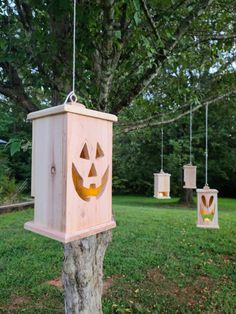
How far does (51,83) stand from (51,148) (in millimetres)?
1050

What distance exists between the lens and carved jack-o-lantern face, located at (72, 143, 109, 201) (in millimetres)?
1281

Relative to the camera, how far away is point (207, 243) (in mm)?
4582

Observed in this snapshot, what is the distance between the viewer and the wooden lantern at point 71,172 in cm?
122

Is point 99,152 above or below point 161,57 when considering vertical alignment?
below

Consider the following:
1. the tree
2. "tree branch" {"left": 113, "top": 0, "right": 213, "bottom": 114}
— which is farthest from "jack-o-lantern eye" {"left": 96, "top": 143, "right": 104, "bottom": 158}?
"tree branch" {"left": 113, "top": 0, "right": 213, "bottom": 114}

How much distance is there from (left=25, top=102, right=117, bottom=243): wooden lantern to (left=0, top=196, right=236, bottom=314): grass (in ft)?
5.92

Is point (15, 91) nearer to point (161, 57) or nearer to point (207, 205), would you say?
point (161, 57)

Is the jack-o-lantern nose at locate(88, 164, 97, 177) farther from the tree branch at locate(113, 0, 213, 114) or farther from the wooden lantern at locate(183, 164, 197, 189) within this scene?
the wooden lantern at locate(183, 164, 197, 189)

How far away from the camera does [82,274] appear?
82.6 inches

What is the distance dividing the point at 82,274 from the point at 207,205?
4.64 ft

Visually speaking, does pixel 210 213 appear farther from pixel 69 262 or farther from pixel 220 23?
pixel 220 23

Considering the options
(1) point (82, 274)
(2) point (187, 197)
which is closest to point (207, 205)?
(1) point (82, 274)

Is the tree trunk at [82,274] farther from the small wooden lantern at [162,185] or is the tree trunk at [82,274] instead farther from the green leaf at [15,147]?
the small wooden lantern at [162,185]

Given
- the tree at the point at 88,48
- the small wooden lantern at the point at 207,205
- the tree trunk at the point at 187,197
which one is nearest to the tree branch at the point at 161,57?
the tree at the point at 88,48
